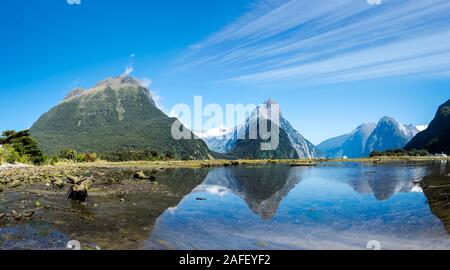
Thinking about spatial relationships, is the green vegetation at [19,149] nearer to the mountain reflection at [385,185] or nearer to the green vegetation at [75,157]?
the green vegetation at [75,157]

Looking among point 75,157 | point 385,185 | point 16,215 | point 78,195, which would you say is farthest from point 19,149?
point 385,185

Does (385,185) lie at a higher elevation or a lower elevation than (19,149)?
lower

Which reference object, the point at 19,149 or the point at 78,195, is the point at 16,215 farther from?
the point at 19,149

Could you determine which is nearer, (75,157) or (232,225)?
(232,225)

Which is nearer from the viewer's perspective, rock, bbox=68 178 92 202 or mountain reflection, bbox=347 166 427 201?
rock, bbox=68 178 92 202

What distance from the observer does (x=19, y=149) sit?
4761 inches

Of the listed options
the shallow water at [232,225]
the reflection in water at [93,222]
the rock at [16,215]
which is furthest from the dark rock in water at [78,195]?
the rock at [16,215]

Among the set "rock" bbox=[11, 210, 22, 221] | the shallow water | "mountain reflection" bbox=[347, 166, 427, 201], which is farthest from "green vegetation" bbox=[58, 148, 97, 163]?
"rock" bbox=[11, 210, 22, 221]

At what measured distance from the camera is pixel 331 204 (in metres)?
33.9

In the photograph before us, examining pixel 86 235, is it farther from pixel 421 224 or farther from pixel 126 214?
pixel 421 224

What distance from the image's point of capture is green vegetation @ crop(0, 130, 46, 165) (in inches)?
4300

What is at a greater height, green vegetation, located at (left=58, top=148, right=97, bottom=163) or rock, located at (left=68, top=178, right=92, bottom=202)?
green vegetation, located at (left=58, top=148, right=97, bottom=163)

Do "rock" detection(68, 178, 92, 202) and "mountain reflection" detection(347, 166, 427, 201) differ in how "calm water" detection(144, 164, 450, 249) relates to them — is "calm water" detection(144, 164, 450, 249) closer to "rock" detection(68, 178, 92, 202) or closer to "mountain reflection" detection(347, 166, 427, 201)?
"mountain reflection" detection(347, 166, 427, 201)
